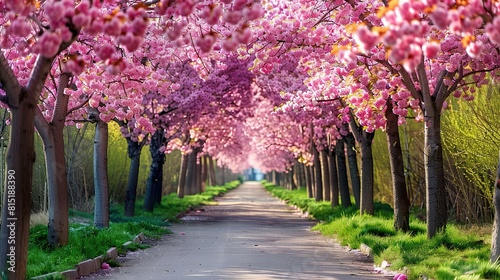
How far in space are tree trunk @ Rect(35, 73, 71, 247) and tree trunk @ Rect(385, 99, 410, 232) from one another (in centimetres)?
737

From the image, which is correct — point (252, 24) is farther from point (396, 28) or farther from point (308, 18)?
point (396, 28)

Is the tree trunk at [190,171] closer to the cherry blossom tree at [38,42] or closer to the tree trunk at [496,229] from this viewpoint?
the tree trunk at [496,229]

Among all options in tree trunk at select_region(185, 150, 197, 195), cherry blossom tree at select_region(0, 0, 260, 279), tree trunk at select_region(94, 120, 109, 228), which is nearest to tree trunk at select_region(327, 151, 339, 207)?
tree trunk at select_region(94, 120, 109, 228)

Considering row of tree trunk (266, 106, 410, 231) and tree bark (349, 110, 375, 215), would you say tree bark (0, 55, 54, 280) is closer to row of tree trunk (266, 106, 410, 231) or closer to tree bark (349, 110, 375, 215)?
row of tree trunk (266, 106, 410, 231)

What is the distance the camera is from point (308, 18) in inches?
590

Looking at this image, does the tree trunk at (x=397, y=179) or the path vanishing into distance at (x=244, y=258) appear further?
the tree trunk at (x=397, y=179)

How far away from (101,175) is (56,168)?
536cm

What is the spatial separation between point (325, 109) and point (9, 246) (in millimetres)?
17901

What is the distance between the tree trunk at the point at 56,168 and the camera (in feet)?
45.9

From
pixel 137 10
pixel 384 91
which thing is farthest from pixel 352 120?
pixel 137 10

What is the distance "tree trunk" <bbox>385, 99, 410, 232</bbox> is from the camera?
17.5m

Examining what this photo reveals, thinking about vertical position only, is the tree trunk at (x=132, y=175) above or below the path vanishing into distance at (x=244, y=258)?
above

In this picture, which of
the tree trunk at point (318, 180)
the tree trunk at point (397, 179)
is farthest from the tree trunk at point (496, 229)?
the tree trunk at point (318, 180)

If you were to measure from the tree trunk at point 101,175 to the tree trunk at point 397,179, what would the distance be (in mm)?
6915
